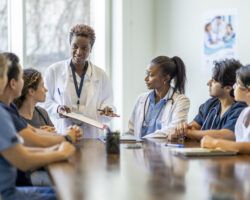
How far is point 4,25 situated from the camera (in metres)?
4.01

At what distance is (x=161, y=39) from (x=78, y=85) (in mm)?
1240

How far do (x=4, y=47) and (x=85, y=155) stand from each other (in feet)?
6.81

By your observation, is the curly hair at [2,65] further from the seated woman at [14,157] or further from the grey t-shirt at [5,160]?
the grey t-shirt at [5,160]

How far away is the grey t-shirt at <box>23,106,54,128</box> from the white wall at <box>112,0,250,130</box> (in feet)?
4.23

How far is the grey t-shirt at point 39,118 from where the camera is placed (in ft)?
9.31

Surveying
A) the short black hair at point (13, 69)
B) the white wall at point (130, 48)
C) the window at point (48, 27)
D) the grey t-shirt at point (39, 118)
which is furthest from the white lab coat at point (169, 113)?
the window at point (48, 27)

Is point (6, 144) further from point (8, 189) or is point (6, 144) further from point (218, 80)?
point (218, 80)

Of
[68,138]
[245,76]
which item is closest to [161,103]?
[245,76]

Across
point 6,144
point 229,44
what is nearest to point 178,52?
point 229,44

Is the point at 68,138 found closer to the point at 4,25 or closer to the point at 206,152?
the point at 206,152

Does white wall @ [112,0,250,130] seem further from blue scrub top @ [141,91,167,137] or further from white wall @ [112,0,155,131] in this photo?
blue scrub top @ [141,91,167,137]

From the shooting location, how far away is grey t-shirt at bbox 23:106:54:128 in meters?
2.84

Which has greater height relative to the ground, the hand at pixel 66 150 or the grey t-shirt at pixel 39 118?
the grey t-shirt at pixel 39 118

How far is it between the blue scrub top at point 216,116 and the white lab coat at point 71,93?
68 cm
